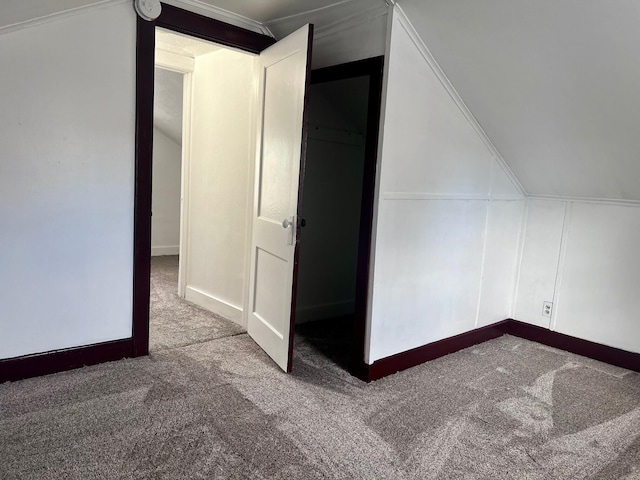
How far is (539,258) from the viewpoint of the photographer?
3.43m

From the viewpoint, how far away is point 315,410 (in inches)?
87.7

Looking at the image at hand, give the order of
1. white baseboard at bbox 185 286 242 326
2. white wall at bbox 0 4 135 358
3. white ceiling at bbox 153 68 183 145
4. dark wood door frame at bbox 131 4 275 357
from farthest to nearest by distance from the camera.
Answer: white ceiling at bbox 153 68 183 145 < white baseboard at bbox 185 286 242 326 < dark wood door frame at bbox 131 4 275 357 < white wall at bbox 0 4 135 358

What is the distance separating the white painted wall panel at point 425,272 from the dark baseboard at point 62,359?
148 centimetres

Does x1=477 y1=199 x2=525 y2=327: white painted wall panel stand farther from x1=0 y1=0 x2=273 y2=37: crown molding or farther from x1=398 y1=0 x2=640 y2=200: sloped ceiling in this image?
x1=0 y1=0 x2=273 y2=37: crown molding

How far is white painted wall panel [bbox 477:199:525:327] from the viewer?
10.8 ft

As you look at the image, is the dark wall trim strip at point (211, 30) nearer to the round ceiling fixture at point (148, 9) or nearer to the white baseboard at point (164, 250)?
the round ceiling fixture at point (148, 9)

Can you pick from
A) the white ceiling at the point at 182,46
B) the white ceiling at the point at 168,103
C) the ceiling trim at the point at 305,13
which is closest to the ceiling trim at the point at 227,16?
the ceiling trim at the point at 305,13

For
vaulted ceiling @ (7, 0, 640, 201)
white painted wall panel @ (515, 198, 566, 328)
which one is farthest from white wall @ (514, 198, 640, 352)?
vaulted ceiling @ (7, 0, 640, 201)

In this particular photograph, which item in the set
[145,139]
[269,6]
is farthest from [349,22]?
[145,139]

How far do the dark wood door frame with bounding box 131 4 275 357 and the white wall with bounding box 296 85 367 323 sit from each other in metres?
0.98

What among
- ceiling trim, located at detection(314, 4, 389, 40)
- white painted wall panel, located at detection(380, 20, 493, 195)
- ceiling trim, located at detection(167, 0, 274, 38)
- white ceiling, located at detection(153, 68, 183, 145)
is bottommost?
white painted wall panel, located at detection(380, 20, 493, 195)

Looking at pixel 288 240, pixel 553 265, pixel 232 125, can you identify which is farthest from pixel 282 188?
pixel 553 265

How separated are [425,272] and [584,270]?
1236mm

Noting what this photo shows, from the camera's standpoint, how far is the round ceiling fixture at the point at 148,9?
2469 mm
